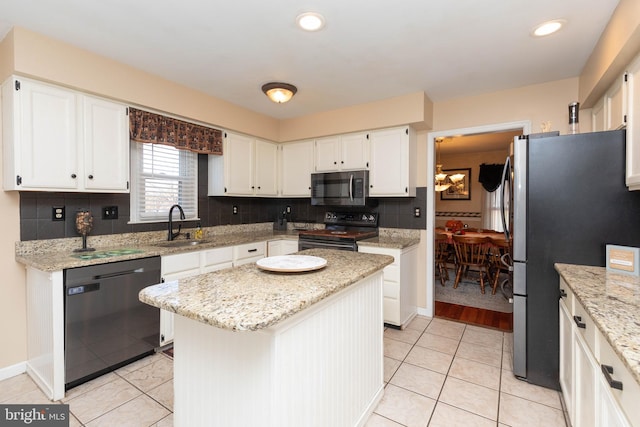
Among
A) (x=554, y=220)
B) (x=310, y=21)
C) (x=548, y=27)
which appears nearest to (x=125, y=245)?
(x=310, y=21)

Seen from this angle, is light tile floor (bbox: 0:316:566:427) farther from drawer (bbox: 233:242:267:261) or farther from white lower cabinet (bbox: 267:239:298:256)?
white lower cabinet (bbox: 267:239:298:256)

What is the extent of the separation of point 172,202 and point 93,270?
1.25 m

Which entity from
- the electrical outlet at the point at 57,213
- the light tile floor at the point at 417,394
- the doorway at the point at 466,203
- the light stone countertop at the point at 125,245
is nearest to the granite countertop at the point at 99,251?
the light stone countertop at the point at 125,245

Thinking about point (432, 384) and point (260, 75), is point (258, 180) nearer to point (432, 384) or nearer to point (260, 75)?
point (260, 75)

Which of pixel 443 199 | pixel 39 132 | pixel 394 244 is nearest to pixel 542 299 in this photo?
pixel 394 244

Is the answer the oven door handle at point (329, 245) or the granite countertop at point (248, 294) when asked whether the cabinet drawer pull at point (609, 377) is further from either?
the oven door handle at point (329, 245)

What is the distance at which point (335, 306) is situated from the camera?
1.41 m

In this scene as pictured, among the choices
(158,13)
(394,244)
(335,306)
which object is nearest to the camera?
(335,306)

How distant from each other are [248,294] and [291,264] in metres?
0.42

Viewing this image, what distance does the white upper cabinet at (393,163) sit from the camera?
3.23 meters

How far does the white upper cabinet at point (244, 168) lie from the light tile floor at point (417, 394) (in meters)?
1.85

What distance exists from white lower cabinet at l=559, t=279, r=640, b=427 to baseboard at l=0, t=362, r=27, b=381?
343 cm

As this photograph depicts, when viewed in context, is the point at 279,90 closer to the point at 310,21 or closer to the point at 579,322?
the point at 310,21

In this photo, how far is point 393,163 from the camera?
3293mm
